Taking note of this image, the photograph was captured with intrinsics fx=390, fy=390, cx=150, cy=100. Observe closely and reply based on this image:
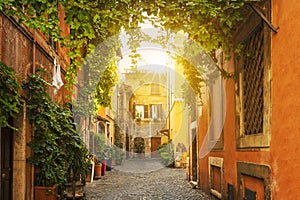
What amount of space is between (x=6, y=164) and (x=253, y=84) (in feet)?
14.1

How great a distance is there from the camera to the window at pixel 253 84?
5.22 metres

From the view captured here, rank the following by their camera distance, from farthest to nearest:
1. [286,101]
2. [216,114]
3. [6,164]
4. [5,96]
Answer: [216,114] → [6,164] → [5,96] → [286,101]

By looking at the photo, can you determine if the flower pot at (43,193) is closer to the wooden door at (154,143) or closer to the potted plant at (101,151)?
the potted plant at (101,151)

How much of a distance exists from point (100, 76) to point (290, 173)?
1059 cm

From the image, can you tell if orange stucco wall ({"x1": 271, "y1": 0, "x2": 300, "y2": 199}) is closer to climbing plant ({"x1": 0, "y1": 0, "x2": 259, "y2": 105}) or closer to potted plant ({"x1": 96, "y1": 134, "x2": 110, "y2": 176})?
climbing plant ({"x1": 0, "y1": 0, "x2": 259, "y2": 105})

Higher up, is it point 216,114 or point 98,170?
point 216,114

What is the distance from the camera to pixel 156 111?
48.2m

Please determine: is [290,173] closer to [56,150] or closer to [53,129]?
[56,150]

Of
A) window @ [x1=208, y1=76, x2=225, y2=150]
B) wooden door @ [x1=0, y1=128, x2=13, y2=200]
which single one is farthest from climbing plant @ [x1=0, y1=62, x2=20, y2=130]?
window @ [x1=208, y1=76, x2=225, y2=150]

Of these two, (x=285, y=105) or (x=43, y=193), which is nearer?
(x=285, y=105)

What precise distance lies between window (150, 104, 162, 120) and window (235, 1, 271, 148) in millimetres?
40615

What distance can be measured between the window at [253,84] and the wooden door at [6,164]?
4.00 metres

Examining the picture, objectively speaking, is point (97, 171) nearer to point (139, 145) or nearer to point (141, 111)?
point (139, 145)

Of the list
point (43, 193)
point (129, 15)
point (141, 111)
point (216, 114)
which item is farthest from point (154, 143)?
point (129, 15)
